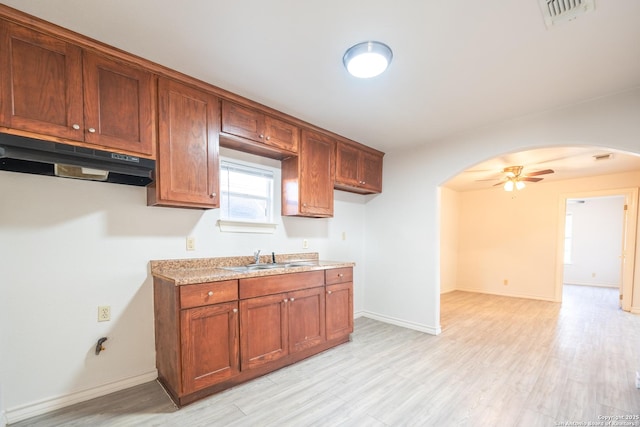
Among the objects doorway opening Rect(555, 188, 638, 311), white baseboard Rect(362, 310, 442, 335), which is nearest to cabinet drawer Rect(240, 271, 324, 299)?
white baseboard Rect(362, 310, 442, 335)

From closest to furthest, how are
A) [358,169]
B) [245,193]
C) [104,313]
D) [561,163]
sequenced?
[104,313], [245,193], [358,169], [561,163]

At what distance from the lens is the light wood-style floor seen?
5.98ft

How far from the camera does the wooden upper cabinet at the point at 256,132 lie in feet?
7.97

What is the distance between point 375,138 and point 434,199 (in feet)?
3.54

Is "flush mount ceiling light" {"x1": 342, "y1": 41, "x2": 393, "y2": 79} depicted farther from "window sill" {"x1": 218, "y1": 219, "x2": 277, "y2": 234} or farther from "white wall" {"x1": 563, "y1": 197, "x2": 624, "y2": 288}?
"white wall" {"x1": 563, "y1": 197, "x2": 624, "y2": 288}

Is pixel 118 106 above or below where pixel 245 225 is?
above

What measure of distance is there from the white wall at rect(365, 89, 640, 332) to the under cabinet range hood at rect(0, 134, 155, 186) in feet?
9.80

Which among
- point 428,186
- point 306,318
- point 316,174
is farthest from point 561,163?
point 306,318

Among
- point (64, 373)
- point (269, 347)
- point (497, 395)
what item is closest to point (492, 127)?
point (497, 395)

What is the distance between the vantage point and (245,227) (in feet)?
9.40

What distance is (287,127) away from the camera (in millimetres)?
2830

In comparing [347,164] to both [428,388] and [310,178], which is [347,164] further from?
[428,388]

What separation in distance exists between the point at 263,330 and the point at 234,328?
0.28 m

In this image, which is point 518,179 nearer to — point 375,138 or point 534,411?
point 375,138
